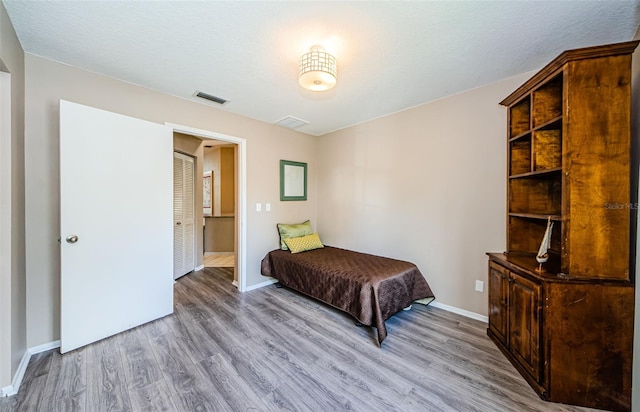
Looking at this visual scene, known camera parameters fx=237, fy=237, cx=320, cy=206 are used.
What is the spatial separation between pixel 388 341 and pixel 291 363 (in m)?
0.91

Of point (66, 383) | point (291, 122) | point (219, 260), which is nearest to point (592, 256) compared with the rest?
point (291, 122)

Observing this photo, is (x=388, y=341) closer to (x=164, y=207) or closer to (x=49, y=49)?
(x=164, y=207)

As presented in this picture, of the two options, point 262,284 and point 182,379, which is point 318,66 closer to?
point 182,379

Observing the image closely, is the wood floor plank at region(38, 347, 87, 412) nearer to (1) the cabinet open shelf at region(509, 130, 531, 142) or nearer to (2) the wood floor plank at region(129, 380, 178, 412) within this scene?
(2) the wood floor plank at region(129, 380, 178, 412)

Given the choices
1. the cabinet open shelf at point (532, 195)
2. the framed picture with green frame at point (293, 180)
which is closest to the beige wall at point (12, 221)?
the framed picture with green frame at point (293, 180)

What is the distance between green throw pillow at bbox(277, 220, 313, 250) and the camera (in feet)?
12.1

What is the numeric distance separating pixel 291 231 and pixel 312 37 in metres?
2.60

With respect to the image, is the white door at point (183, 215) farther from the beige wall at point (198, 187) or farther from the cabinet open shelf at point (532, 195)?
the cabinet open shelf at point (532, 195)

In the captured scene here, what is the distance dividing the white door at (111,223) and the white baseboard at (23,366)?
202mm

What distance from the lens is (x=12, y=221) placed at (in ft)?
5.24

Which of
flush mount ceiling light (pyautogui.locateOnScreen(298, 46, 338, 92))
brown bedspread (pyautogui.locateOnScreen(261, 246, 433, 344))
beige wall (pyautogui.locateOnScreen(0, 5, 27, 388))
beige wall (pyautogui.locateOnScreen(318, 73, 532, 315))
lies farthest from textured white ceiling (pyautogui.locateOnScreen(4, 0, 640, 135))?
brown bedspread (pyautogui.locateOnScreen(261, 246, 433, 344))

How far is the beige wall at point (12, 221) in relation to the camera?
151 cm

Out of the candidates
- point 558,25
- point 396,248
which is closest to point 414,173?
point 396,248

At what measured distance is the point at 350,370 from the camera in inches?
70.7
